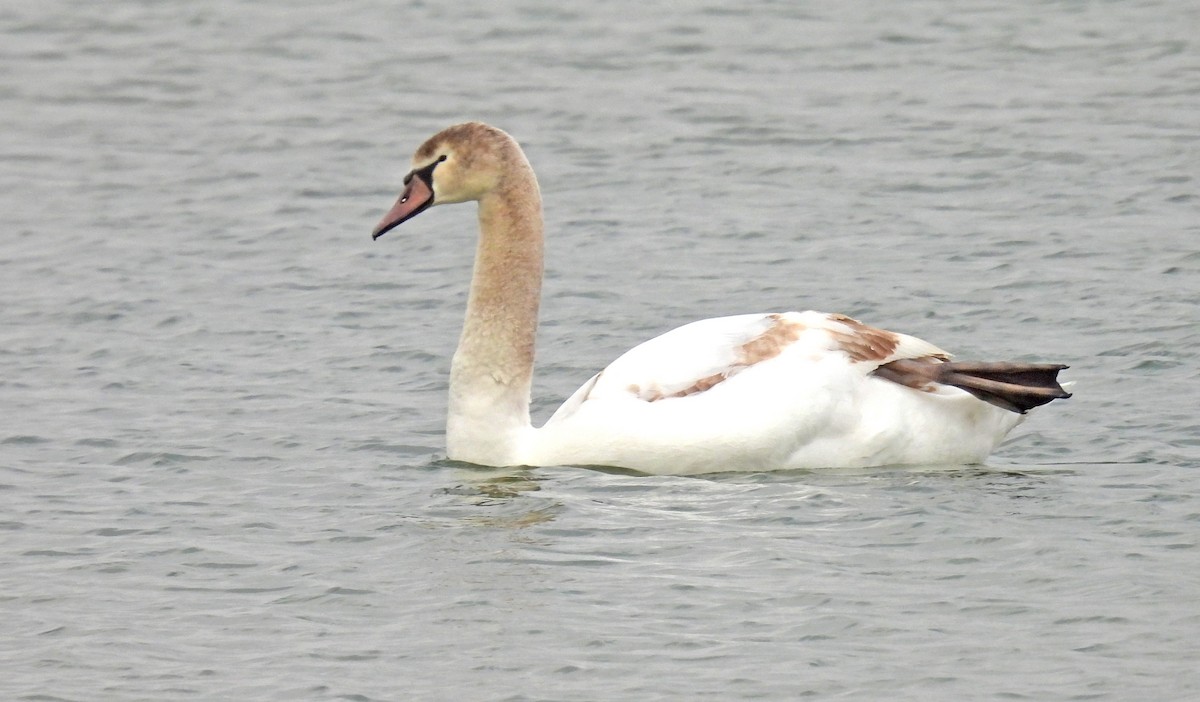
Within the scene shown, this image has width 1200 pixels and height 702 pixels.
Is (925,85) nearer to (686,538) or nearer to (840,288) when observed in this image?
(840,288)

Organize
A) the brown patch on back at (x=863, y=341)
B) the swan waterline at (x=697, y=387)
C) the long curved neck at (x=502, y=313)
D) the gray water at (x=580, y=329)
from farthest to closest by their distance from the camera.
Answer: the long curved neck at (x=502, y=313) < the brown patch on back at (x=863, y=341) < the swan waterline at (x=697, y=387) < the gray water at (x=580, y=329)

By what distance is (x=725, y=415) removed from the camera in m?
8.76

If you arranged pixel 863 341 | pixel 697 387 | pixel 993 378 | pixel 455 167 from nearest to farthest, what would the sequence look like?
1. pixel 697 387
2. pixel 993 378
3. pixel 863 341
4. pixel 455 167

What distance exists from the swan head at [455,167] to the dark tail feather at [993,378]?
186 cm

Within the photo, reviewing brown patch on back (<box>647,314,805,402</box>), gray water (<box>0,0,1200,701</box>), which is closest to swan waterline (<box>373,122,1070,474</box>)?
brown patch on back (<box>647,314,805,402</box>)

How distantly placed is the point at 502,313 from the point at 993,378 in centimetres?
212

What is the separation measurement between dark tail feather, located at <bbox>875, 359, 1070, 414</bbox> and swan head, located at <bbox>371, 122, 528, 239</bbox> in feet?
6.09

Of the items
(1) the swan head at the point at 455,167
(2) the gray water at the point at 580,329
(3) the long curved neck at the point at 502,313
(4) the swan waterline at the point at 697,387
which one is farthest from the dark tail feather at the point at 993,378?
(1) the swan head at the point at 455,167

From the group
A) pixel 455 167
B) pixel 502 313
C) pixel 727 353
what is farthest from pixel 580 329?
pixel 727 353

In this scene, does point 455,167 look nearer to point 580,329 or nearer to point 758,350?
point 758,350

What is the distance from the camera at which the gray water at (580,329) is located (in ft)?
22.9

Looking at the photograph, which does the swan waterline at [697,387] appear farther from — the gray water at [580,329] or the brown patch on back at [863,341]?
the gray water at [580,329]

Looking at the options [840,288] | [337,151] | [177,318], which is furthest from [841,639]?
[337,151]

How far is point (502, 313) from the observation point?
945 cm
